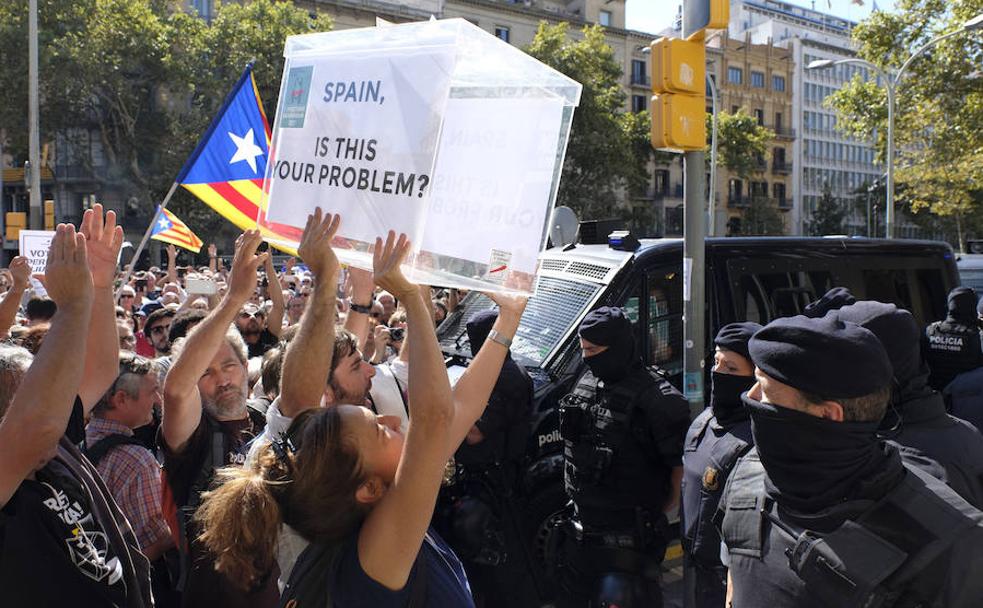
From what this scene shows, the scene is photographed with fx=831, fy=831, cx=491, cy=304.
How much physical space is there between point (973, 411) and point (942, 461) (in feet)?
7.03

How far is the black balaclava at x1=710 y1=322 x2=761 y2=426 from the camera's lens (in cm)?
313

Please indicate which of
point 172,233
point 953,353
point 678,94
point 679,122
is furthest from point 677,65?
point 172,233

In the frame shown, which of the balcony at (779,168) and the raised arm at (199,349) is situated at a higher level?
the balcony at (779,168)

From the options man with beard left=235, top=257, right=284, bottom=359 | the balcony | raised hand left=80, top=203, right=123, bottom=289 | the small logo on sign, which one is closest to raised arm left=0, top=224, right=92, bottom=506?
raised hand left=80, top=203, right=123, bottom=289

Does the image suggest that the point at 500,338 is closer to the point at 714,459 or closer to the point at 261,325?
the point at 714,459

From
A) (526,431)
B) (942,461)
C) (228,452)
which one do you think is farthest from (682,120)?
(228,452)

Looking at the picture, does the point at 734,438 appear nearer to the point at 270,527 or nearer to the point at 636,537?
A: the point at 636,537

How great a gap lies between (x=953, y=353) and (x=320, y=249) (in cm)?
418

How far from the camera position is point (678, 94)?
14.9 feet

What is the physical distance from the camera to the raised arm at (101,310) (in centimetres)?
279

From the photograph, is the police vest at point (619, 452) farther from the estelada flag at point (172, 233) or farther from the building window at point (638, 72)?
the building window at point (638, 72)

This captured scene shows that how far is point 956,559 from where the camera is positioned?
1704 millimetres

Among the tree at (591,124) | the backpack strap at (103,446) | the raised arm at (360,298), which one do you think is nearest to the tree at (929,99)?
the tree at (591,124)

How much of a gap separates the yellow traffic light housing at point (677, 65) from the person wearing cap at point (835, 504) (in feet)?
8.85
